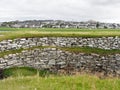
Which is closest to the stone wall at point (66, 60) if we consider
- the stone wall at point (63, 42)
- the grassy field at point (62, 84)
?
the stone wall at point (63, 42)

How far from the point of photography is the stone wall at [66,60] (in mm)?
33281

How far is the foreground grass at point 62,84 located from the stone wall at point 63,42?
20.3 m

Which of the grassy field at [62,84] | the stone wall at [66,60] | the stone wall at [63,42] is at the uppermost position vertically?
the grassy field at [62,84]

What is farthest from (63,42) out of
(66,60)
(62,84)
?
(62,84)

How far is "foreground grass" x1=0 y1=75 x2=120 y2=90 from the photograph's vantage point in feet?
42.9

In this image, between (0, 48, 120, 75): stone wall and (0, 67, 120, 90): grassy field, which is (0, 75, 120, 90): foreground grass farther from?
(0, 48, 120, 75): stone wall

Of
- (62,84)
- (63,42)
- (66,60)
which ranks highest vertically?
(62,84)

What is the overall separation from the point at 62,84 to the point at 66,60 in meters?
20.1

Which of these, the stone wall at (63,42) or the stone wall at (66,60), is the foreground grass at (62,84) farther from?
the stone wall at (63,42)

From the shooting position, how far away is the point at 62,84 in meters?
13.7

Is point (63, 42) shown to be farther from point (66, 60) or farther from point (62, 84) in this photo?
point (62, 84)

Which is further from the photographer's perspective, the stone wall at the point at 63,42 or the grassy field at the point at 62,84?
the stone wall at the point at 63,42

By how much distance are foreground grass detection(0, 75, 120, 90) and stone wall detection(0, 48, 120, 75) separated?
18.5 metres

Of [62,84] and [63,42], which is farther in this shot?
[63,42]
